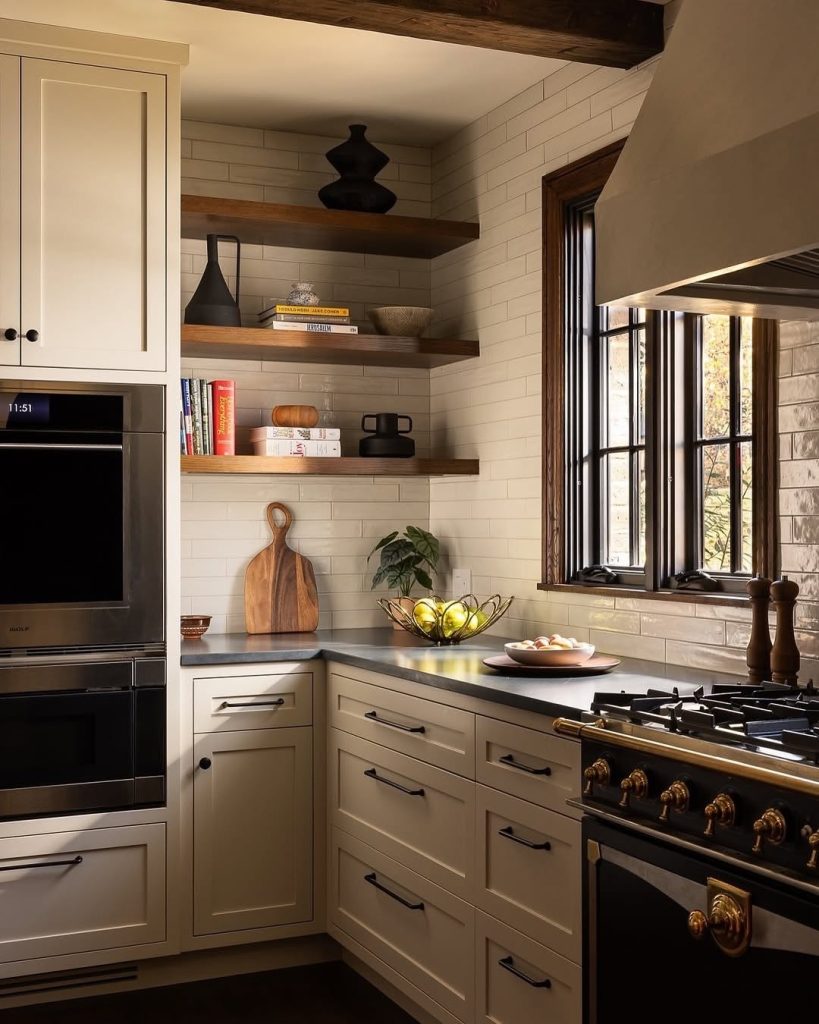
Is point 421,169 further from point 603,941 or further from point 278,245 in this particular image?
point 603,941

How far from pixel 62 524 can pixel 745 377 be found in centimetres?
188

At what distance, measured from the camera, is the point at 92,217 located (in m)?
3.46

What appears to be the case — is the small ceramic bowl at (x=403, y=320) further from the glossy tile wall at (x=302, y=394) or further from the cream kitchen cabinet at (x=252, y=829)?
the cream kitchen cabinet at (x=252, y=829)

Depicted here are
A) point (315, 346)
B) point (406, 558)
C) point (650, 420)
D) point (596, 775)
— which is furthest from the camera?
point (406, 558)

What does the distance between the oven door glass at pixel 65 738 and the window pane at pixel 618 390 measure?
5.21 feet

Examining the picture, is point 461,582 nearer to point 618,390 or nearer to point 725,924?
point 618,390

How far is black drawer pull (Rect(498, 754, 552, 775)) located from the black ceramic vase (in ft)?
7.03

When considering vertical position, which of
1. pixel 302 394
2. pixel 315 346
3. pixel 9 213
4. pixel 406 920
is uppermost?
pixel 9 213

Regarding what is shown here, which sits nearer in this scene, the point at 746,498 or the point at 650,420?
the point at 746,498

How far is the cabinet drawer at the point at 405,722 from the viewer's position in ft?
9.57

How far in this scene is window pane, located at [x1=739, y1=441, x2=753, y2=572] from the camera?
311cm

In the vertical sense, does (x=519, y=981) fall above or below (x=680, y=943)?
below

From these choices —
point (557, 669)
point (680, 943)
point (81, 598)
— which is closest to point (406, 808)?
point (557, 669)

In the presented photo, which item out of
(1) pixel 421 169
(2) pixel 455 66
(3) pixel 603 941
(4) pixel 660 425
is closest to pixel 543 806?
(3) pixel 603 941
